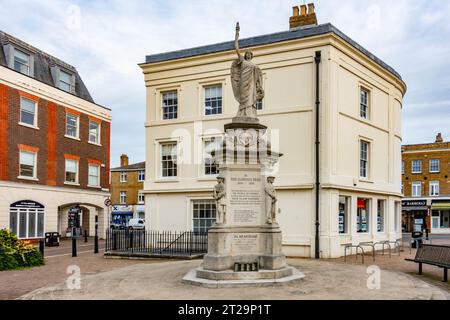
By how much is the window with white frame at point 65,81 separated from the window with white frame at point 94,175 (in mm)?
5811

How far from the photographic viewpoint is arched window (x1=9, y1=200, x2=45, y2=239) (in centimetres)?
2597

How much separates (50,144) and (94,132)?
203 inches

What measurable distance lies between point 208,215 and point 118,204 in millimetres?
34174

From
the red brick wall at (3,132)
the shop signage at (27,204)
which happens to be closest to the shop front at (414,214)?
the shop signage at (27,204)

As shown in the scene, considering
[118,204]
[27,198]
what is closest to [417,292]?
[27,198]

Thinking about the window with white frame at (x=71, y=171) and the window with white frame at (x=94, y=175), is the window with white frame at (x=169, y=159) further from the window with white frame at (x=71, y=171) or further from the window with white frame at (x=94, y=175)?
the window with white frame at (x=94, y=175)

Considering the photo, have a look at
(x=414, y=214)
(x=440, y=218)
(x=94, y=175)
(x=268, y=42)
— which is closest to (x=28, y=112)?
(x=94, y=175)

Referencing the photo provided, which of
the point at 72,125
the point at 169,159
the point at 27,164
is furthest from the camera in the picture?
the point at 72,125

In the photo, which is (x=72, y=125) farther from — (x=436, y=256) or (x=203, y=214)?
(x=436, y=256)

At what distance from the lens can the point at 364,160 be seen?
22.1 metres

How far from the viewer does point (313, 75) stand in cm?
1975

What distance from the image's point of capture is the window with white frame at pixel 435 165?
147ft

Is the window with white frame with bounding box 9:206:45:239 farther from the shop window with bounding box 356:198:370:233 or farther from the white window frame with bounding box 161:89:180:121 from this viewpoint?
the shop window with bounding box 356:198:370:233
